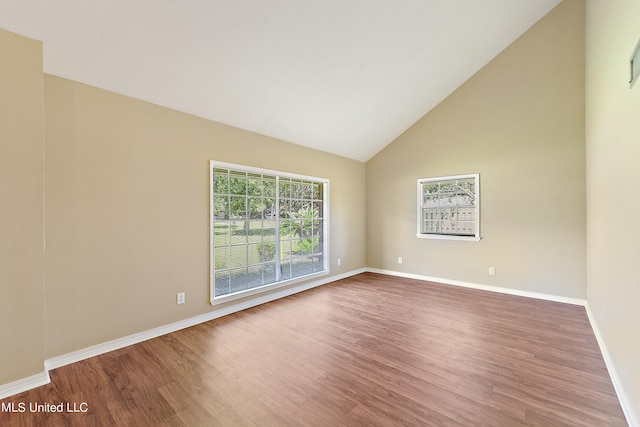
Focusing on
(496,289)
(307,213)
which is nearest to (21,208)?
(307,213)

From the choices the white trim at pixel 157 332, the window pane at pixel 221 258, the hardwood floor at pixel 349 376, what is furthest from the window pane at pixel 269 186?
the hardwood floor at pixel 349 376

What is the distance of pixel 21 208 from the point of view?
77.4 inches

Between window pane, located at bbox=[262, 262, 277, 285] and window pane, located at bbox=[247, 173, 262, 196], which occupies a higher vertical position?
window pane, located at bbox=[247, 173, 262, 196]

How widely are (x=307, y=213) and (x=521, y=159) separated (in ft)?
11.4

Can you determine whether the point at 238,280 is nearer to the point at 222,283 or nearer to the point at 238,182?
the point at 222,283

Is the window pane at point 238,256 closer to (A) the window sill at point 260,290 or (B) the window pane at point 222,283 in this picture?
(B) the window pane at point 222,283

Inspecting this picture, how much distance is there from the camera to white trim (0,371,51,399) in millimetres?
1883

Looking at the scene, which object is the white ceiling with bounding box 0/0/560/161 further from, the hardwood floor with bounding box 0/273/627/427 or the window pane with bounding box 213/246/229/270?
the hardwood floor with bounding box 0/273/627/427

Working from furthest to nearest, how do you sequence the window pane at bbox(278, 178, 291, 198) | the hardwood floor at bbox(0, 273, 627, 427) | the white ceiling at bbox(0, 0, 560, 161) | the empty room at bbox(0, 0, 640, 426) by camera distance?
the window pane at bbox(278, 178, 291, 198) → the white ceiling at bbox(0, 0, 560, 161) → the empty room at bbox(0, 0, 640, 426) → the hardwood floor at bbox(0, 273, 627, 427)

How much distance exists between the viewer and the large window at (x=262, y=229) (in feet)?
11.2

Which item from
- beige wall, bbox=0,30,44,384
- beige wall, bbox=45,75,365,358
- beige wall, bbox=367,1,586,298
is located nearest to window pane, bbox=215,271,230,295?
beige wall, bbox=45,75,365,358

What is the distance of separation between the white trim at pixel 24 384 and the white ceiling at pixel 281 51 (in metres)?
2.42

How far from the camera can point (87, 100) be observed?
241 centimetres

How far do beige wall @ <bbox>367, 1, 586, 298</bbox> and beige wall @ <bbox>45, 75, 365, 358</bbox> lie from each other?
144 inches
